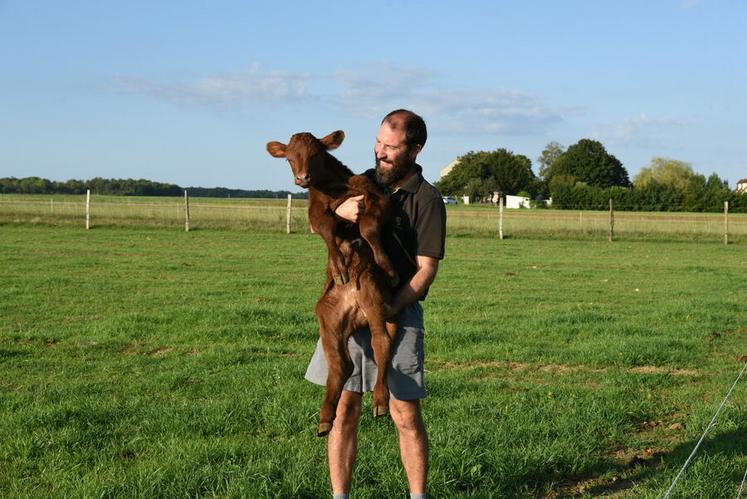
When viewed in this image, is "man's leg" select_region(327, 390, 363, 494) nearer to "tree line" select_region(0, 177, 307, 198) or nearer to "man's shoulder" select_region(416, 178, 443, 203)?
"man's shoulder" select_region(416, 178, 443, 203)

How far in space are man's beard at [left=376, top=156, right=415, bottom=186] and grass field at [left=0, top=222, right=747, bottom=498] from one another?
5.99 ft

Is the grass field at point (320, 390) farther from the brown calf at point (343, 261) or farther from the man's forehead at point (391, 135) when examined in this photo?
the man's forehead at point (391, 135)

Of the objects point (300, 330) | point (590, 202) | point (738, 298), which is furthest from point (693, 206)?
point (300, 330)

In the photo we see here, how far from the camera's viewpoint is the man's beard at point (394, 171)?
3.67 m

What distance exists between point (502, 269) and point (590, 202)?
50.8 metres

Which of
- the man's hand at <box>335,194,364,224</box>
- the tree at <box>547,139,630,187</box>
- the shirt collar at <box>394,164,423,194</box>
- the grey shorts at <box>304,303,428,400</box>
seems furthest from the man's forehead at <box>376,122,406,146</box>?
the tree at <box>547,139,630,187</box>

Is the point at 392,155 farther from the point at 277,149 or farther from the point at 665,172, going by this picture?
the point at 665,172

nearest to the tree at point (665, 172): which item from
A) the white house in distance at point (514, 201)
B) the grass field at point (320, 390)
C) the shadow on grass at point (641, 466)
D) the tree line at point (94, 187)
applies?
the white house in distance at point (514, 201)

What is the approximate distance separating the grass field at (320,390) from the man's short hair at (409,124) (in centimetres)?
204

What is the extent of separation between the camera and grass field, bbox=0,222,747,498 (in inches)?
183

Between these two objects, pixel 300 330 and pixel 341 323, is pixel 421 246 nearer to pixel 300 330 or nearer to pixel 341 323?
pixel 341 323

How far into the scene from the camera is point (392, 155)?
11.9 ft

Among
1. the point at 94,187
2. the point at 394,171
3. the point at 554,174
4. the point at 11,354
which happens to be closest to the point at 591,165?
the point at 554,174

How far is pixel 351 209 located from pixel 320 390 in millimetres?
3525
